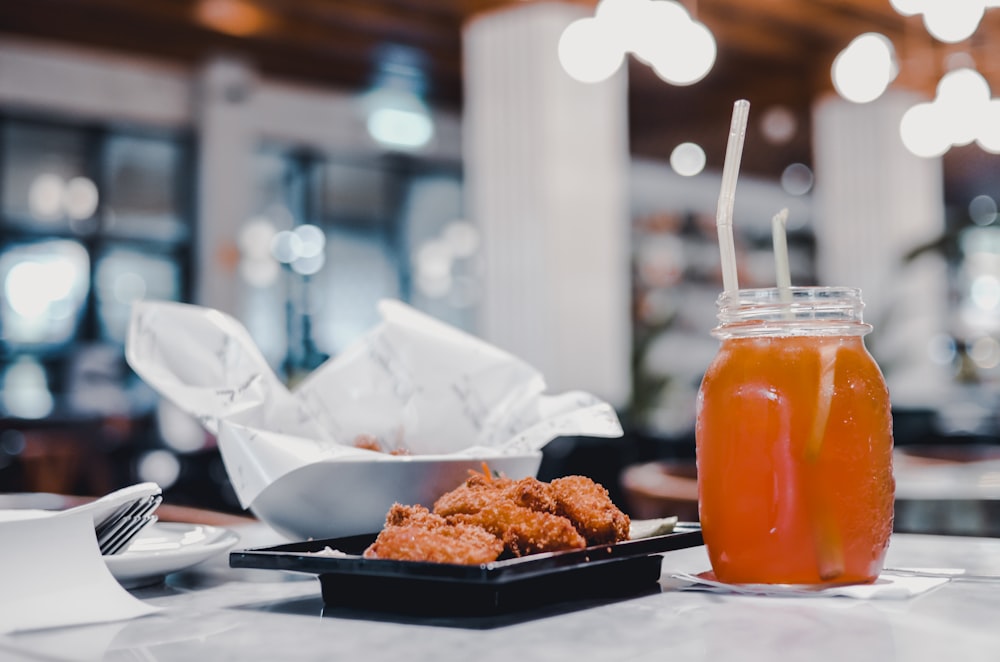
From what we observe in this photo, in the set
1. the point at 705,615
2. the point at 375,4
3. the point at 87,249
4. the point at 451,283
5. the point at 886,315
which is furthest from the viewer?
the point at 451,283

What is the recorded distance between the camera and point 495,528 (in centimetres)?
76

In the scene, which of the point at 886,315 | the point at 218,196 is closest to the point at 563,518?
the point at 886,315

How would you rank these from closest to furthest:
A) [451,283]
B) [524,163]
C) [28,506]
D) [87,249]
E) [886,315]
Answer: [28,506] → [524,163] → [886,315] → [87,249] → [451,283]

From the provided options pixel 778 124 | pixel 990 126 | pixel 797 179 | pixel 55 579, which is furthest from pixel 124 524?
pixel 797 179

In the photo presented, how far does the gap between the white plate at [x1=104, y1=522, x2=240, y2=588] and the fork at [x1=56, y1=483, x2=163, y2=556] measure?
0.01 metres

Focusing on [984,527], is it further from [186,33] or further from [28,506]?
[186,33]

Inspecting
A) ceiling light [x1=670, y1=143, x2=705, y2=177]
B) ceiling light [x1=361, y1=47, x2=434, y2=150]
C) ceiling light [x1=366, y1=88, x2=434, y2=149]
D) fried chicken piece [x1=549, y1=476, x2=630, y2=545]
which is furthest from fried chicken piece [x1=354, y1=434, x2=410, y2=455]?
ceiling light [x1=670, y1=143, x2=705, y2=177]

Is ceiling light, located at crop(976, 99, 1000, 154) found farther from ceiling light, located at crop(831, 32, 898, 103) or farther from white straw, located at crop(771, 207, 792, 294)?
white straw, located at crop(771, 207, 792, 294)

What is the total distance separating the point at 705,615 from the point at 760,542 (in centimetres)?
10

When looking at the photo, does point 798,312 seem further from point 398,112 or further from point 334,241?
point 398,112

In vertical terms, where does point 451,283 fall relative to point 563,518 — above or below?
above

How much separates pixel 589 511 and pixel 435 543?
0.13 m

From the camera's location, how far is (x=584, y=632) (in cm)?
64

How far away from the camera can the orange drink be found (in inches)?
29.7
